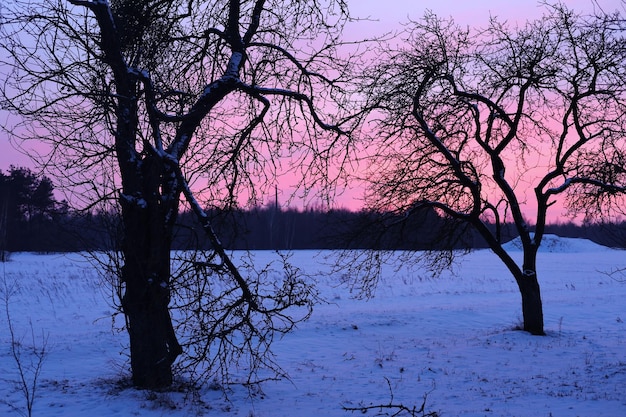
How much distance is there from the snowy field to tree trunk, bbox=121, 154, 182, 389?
1.51ft

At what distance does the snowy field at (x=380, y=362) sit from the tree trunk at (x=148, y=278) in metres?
0.46

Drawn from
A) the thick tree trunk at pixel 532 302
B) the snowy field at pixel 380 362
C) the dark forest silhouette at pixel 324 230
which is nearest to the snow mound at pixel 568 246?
the snowy field at pixel 380 362

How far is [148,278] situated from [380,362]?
5.24m

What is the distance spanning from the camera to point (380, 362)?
34.6 feet

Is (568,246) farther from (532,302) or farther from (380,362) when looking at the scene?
(380,362)

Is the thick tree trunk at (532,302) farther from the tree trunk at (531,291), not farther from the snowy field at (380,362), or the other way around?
the snowy field at (380,362)

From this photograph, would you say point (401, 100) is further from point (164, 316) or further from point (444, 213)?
point (164, 316)

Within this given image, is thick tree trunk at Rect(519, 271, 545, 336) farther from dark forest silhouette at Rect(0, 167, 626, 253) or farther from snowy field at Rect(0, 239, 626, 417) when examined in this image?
dark forest silhouette at Rect(0, 167, 626, 253)

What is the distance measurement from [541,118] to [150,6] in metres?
9.96

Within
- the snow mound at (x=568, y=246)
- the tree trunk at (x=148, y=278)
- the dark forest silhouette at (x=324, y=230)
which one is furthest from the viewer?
the snow mound at (x=568, y=246)

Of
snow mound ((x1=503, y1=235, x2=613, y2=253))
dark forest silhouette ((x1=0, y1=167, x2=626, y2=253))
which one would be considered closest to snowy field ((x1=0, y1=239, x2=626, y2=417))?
dark forest silhouette ((x1=0, y1=167, x2=626, y2=253))

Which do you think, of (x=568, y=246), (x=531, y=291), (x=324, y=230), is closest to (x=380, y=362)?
(x=324, y=230)

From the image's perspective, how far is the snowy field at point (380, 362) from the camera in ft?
24.0

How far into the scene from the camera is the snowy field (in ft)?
24.0
